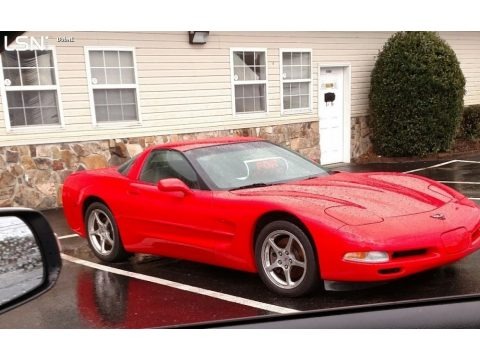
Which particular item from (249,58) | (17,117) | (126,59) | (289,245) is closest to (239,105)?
(249,58)

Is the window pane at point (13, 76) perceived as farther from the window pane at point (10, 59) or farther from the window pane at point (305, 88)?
the window pane at point (305, 88)

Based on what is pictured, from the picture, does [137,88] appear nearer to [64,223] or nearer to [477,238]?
[64,223]

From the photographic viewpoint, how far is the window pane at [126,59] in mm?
9789

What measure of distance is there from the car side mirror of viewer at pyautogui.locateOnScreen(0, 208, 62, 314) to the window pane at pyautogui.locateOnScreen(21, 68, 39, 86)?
7814 millimetres

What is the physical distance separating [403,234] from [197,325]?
2.43 m

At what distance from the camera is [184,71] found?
10.5 metres

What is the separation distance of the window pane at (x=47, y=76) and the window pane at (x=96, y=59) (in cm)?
73

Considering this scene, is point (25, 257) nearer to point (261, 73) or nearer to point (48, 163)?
point (48, 163)

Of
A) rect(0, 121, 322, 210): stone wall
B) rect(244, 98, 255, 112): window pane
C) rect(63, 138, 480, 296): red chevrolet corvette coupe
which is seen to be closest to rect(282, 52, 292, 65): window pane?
rect(244, 98, 255, 112): window pane

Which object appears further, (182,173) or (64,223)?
(64,223)

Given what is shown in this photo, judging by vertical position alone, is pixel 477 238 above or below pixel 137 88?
below

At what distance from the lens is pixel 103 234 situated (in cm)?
580

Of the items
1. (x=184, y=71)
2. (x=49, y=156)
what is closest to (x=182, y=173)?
(x=49, y=156)

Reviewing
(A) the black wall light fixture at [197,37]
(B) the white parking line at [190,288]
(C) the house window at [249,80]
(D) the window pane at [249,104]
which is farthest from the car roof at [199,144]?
(D) the window pane at [249,104]
